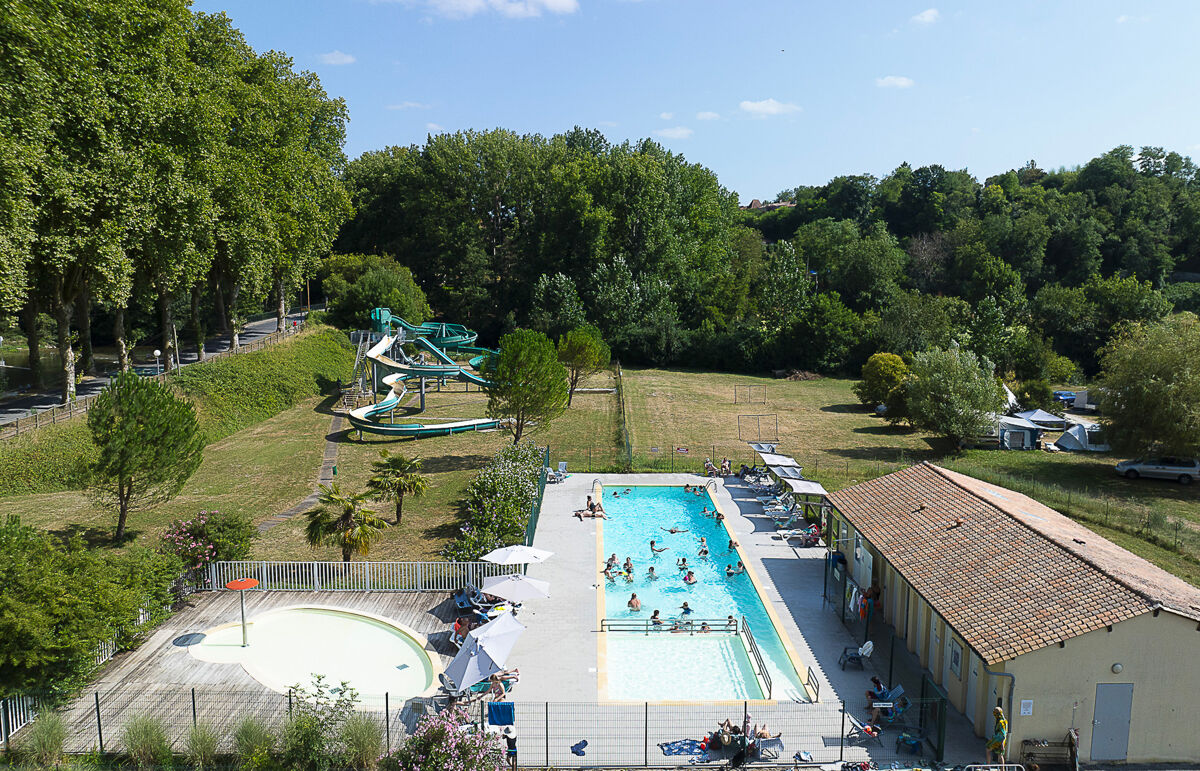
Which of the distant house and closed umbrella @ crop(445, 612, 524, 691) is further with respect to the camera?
closed umbrella @ crop(445, 612, 524, 691)

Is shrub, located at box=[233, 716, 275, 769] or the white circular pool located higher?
shrub, located at box=[233, 716, 275, 769]

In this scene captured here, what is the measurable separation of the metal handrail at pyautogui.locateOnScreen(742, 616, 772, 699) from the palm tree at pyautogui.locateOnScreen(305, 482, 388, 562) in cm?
1042

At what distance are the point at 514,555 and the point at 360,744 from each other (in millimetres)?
7672

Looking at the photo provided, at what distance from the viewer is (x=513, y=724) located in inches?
570

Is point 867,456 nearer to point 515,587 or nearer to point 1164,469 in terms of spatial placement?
point 1164,469

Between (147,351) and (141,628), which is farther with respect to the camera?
(147,351)

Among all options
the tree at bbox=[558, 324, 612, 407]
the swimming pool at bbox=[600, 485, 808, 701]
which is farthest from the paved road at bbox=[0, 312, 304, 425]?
the tree at bbox=[558, 324, 612, 407]

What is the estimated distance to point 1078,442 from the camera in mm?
39312

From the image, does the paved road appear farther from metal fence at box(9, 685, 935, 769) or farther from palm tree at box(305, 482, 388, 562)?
metal fence at box(9, 685, 935, 769)

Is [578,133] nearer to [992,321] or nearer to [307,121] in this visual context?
[307,121]

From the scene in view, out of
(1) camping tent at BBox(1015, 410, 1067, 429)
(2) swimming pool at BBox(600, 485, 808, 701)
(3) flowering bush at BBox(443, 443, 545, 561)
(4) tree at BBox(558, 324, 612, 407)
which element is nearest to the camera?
(2) swimming pool at BBox(600, 485, 808, 701)

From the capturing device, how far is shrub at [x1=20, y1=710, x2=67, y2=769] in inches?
515

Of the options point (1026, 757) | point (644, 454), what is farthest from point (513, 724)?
point (644, 454)

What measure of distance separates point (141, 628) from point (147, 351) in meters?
44.8
